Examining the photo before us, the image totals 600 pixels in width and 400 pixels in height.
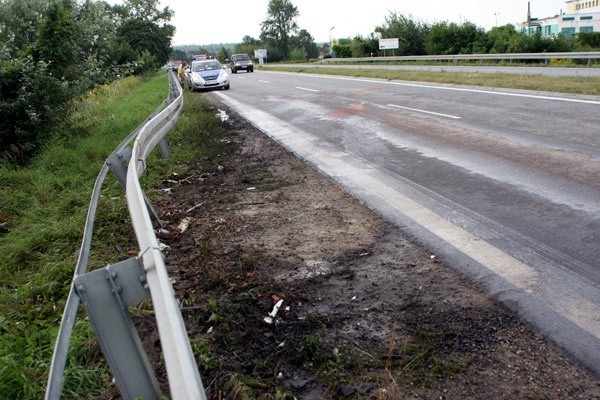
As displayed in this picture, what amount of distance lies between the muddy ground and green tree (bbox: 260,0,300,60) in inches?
4823

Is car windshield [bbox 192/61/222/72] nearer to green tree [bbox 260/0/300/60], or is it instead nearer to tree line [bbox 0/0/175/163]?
tree line [bbox 0/0/175/163]

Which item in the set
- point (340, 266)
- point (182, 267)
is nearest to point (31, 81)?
point (182, 267)

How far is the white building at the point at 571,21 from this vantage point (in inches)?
2611

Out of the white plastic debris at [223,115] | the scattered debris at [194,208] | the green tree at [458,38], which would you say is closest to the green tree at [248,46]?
the green tree at [458,38]

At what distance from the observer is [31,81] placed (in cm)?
991

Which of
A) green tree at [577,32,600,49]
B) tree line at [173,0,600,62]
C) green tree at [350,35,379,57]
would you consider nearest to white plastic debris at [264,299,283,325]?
tree line at [173,0,600,62]

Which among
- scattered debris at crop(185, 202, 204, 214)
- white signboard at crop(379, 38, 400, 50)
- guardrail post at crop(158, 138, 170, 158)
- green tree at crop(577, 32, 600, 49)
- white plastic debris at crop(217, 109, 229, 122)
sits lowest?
scattered debris at crop(185, 202, 204, 214)

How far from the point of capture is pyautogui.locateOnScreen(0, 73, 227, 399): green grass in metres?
3.12

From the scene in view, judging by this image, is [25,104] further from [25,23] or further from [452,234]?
[452,234]

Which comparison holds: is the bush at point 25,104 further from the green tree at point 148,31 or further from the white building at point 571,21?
the white building at point 571,21

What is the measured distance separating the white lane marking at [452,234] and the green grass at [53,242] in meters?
2.30

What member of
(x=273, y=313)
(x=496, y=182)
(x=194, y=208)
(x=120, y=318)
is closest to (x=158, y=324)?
(x=120, y=318)

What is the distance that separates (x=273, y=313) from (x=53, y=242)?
116 inches

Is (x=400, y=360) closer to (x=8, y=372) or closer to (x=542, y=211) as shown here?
(x=8, y=372)
